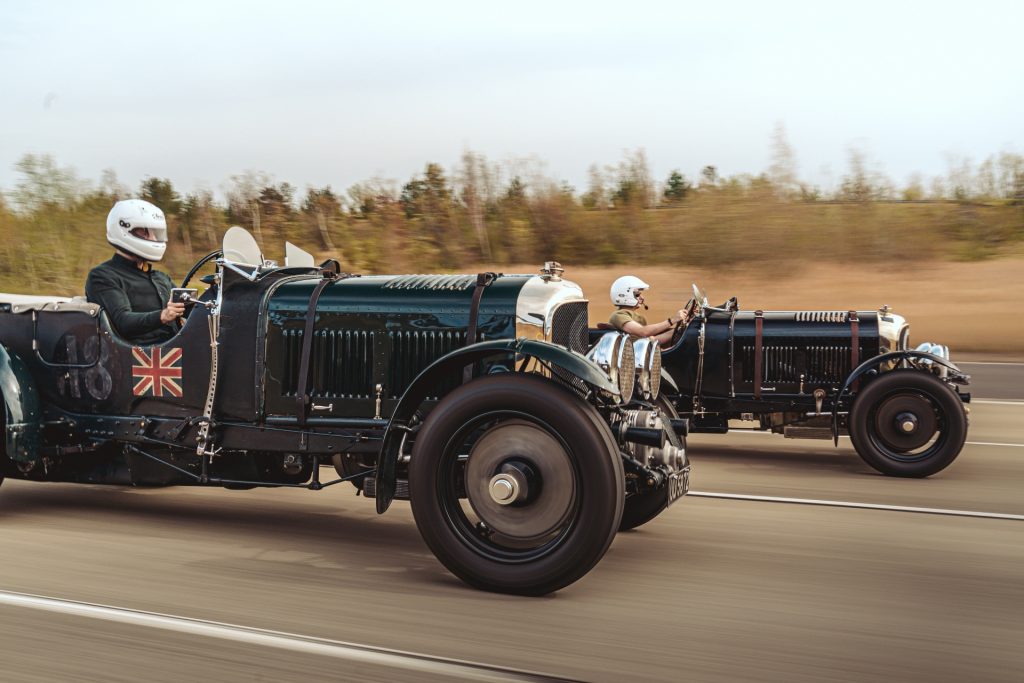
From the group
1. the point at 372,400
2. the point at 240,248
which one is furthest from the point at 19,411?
the point at 372,400

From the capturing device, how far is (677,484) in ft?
17.0

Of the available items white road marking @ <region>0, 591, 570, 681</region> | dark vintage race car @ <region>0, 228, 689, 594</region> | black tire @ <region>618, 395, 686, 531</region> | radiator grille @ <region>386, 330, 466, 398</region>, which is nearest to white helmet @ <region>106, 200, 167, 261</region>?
dark vintage race car @ <region>0, 228, 689, 594</region>

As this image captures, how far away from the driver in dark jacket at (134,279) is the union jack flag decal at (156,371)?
9 centimetres

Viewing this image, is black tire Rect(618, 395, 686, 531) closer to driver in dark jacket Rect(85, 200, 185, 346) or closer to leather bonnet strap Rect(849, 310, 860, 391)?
A: driver in dark jacket Rect(85, 200, 185, 346)

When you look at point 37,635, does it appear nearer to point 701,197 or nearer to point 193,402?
point 193,402

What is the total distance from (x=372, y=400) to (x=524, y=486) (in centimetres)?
132

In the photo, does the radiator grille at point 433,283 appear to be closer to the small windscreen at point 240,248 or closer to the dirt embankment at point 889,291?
the small windscreen at point 240,248

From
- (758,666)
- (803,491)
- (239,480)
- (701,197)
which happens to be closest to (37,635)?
(239,480)

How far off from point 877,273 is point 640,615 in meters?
19.6

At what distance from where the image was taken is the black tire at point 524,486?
4359 millimetres

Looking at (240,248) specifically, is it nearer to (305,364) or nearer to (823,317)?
(305,364)

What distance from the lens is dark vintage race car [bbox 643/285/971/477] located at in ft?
28.3

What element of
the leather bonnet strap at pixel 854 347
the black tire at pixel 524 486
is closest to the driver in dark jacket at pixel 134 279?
the black tire at pixel 524 486

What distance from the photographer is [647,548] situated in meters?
5.55
